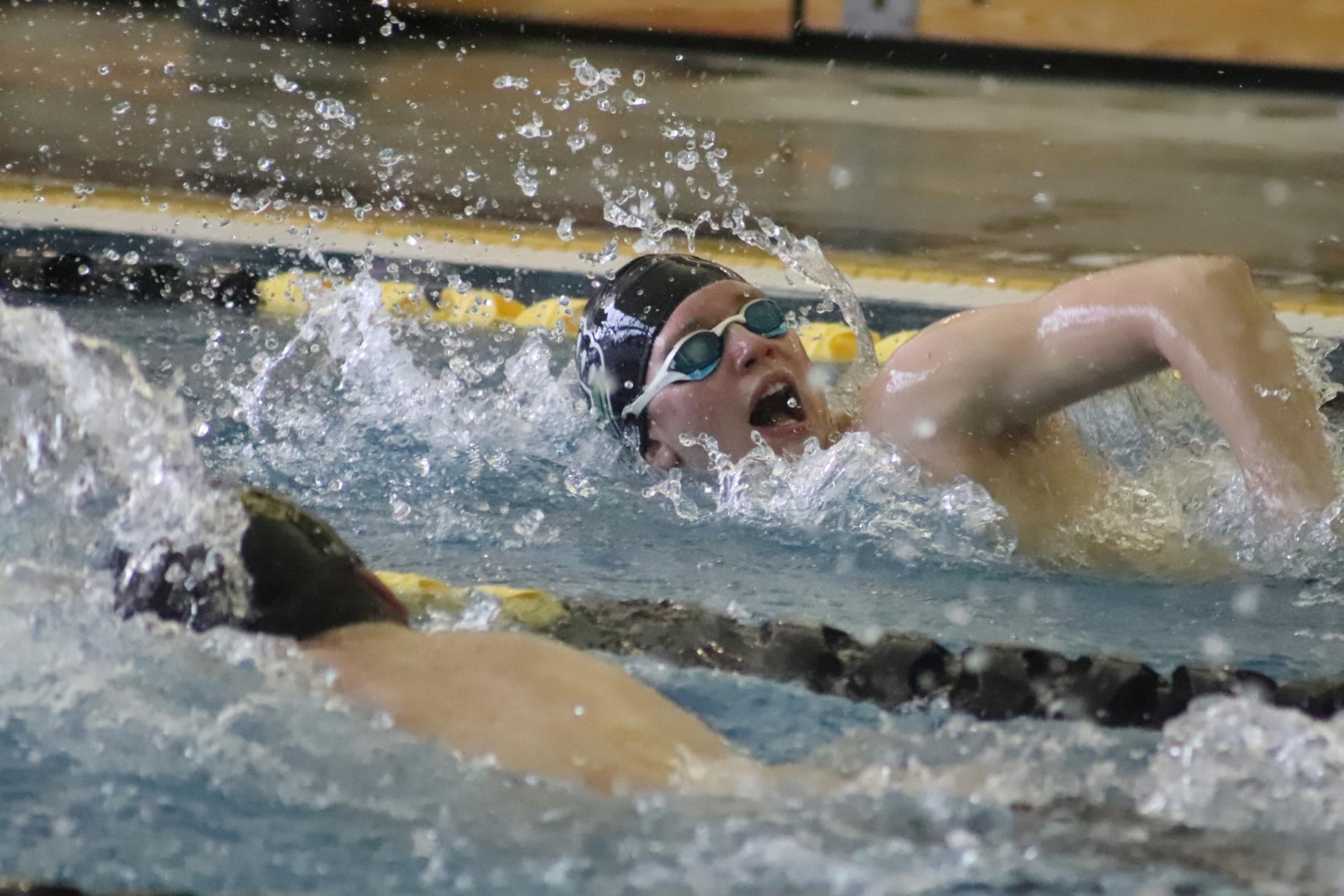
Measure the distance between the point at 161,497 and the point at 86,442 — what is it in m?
0.28

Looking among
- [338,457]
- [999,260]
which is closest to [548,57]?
[999,260]

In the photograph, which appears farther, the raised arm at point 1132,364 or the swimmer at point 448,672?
the raised arm at point 1132,364

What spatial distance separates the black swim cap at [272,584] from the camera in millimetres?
1532

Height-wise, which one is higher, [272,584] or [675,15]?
[675,15]

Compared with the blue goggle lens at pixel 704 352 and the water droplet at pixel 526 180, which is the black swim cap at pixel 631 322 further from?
the water droplet at pixel 526 180

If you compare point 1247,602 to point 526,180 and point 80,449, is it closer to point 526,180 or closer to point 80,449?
point 80,449

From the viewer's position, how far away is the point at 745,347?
7.91 feet

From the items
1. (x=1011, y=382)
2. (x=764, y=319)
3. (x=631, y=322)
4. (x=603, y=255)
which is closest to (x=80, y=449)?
(x=631, y=322)

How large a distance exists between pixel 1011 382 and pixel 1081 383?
95 millimetres

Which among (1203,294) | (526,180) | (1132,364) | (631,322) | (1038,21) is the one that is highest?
(1038,21)

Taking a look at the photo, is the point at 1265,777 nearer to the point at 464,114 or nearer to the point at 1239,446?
the point at 1239,446

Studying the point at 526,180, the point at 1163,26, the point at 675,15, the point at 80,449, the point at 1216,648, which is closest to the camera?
the point at 80,449

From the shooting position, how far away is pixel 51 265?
3814 mm

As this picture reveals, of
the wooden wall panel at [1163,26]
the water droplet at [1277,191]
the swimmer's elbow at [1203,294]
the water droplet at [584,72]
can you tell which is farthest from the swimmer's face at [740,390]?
the wooden wall panel at [1163,26]
